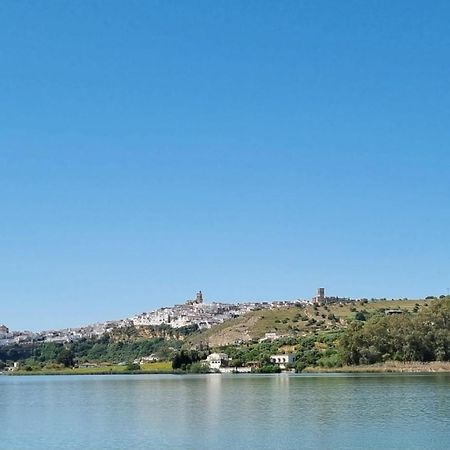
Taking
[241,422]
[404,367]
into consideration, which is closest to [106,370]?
[404,367]

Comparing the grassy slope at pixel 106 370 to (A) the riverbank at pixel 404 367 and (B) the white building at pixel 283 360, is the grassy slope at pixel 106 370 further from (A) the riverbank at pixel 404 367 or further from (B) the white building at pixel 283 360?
(A) the riverbank at pixel 404 367

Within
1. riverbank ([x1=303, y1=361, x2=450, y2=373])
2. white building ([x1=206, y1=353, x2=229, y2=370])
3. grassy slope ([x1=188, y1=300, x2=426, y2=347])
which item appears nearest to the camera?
riverbank ([x1=303, y1=361, x2=450, y2=373])

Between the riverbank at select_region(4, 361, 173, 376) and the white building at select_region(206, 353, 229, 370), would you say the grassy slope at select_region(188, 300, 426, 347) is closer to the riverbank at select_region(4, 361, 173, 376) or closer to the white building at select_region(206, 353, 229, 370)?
the riverbank at select_region(4, 361, 173, 376)

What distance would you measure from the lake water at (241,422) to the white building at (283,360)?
5830 centimetres

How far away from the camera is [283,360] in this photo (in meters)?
119

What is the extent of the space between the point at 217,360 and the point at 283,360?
1263 centimetres

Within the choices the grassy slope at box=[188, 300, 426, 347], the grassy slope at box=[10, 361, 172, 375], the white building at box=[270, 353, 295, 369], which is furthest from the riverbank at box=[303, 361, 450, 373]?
the grassy slope at box=[188, 300, 426, 347]

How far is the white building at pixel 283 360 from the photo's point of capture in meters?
117

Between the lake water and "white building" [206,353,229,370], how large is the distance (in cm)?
6598

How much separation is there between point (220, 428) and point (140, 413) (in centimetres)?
1039

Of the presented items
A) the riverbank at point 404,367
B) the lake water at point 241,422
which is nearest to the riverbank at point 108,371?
the riverbank at point 404,367

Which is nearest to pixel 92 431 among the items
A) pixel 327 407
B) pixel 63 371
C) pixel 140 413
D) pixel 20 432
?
pixel 20 432

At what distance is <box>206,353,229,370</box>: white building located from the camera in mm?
124819

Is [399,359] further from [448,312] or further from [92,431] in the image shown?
[92,431]
